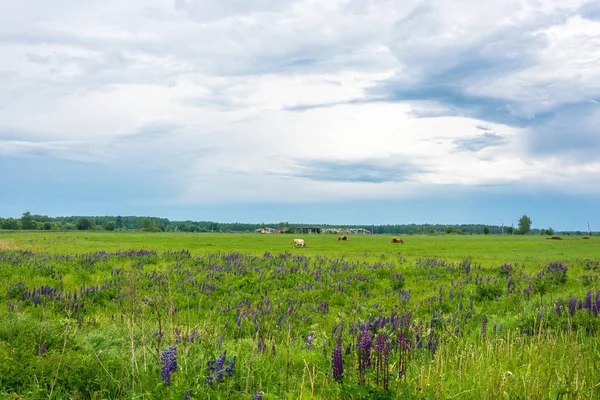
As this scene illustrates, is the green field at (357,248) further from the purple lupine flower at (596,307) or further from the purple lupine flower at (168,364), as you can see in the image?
the purple lupine flower at (168,364)

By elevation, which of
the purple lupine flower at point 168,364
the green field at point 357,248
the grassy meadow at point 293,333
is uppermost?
the purple lupine flower at point 168,364

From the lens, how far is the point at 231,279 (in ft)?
54.7

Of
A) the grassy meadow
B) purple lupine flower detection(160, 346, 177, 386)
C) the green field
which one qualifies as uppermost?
purple lupine flower detection(160, 346, 177, 386)

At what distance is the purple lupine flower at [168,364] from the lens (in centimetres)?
461

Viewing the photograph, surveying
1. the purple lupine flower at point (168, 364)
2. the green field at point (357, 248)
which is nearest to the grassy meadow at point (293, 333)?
the purple lupine flower at point (168, 364)

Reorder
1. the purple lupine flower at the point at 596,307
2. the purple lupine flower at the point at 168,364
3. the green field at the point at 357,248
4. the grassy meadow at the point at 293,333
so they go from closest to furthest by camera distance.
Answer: the purple lupine flower at the point at 168,364 → the grassy meadow at the point at 293,333 → the purple lupine flower at the point at 596,307 → the green field at the point at 357,248

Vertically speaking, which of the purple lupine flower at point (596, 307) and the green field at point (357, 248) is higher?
the purple lupine flower at point (596, 307)

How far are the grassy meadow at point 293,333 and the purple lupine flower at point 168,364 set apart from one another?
0.06ft

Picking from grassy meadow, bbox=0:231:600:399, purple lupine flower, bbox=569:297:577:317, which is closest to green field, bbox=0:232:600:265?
grassy meadow, bbox=0:231:600:399

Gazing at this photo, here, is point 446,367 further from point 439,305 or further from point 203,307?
point 203,307

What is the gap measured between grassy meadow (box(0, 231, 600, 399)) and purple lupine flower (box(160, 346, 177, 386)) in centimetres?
2

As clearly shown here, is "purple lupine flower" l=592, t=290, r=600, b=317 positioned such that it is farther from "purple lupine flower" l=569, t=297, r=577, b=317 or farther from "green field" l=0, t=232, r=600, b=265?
"green field" l=0, t=232, r=600, b=265

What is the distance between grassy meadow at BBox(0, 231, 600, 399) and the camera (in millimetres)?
4965

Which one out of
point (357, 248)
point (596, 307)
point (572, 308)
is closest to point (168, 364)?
point (572, 308)
